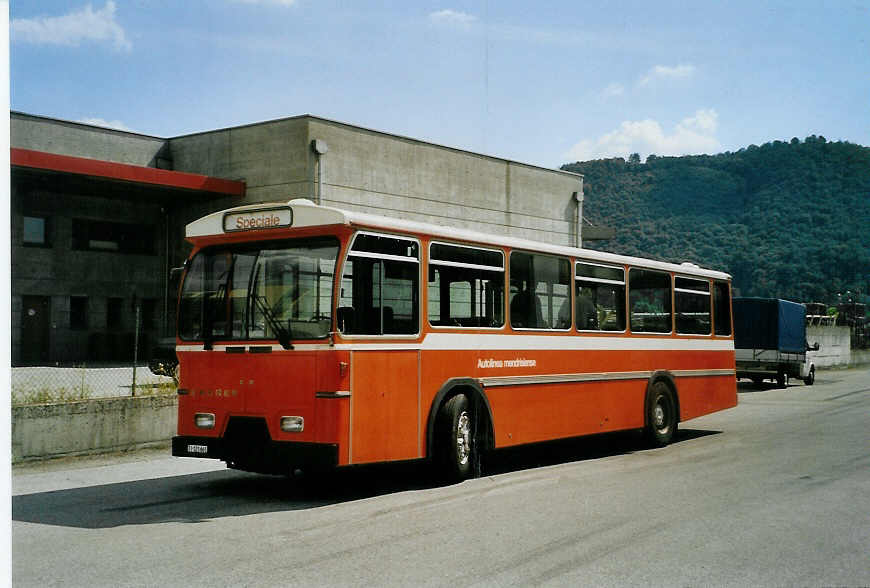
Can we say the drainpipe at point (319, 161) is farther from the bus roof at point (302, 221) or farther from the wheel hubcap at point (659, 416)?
the bus roof at point (302, 221)

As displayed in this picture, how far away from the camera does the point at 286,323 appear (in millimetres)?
9938

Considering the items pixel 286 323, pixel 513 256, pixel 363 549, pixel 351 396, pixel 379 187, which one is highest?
pixel 379 187

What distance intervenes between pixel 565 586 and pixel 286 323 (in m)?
4.70

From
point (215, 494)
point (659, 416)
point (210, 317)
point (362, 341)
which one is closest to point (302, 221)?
point (362, 341)

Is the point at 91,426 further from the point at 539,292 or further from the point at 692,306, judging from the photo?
the point at 692,306

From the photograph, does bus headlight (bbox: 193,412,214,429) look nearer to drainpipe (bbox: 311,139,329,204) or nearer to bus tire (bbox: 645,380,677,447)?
bus tire (bbox: 645,380,677,447)

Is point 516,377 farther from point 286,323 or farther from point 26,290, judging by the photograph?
point 26,290

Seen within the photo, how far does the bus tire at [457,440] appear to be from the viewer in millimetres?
10953

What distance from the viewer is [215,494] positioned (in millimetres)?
10477

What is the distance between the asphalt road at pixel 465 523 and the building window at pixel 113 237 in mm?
23369

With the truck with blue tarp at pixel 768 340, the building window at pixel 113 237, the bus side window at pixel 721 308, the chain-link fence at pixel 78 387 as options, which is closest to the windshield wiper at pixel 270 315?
the chain-link fence at pixel 78 387

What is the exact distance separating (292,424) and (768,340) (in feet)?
88.0

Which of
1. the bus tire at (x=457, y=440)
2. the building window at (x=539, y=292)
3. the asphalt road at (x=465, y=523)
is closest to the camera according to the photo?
the asphalt road at (x=465, y=523)

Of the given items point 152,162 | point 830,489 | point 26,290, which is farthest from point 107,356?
point 830,489
